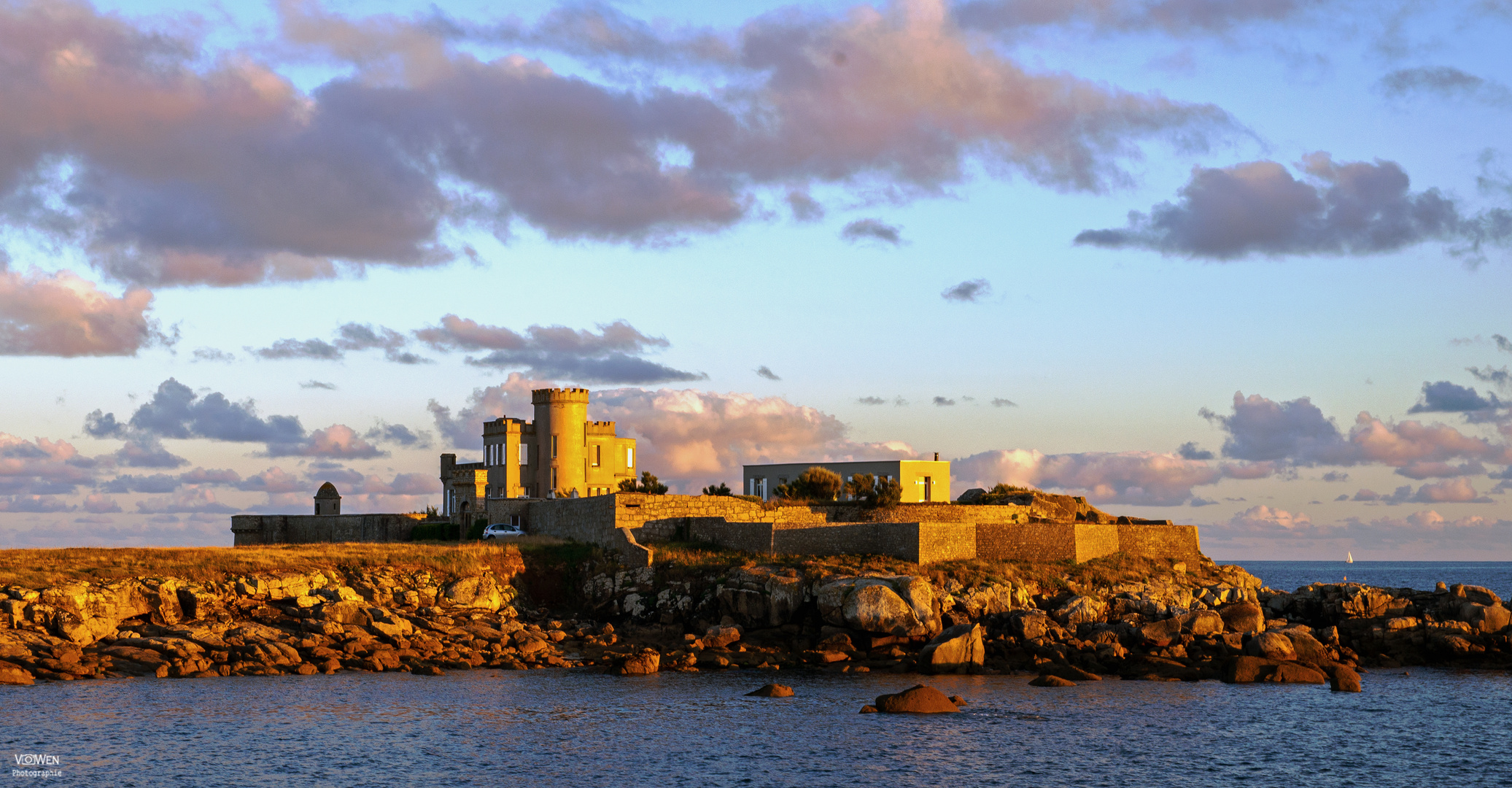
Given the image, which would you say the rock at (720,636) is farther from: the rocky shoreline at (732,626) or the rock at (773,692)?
the rock at (773,692)

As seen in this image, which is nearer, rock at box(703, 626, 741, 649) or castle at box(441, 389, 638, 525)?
rock at box(703, 626, 741, 649)

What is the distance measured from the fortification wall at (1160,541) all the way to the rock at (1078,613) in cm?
976

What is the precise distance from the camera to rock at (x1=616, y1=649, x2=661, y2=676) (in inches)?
1817

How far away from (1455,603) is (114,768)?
52807 mm

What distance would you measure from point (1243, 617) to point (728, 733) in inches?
1107

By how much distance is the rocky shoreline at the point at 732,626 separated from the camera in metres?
45.3

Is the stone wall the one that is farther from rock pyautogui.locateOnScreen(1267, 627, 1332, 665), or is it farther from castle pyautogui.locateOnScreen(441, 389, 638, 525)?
rock pyautogui.locateOnScreen(1267, 627, 1332, 665)

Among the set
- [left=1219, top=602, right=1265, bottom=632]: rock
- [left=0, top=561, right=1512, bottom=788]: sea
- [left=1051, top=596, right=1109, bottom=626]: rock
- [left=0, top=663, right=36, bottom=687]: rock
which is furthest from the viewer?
[left=1219, top=602, right=1265, bottom=632]: rock

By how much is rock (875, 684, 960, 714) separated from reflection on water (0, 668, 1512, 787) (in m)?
0.80

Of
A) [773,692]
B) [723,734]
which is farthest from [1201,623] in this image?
[723,734]

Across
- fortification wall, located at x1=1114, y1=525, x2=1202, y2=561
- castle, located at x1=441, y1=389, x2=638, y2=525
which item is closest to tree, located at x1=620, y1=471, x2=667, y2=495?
castle, located at x1=441, y1=389, x2=638, y2=525

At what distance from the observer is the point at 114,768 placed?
29.8 metres

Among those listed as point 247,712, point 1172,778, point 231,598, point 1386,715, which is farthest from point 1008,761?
point 231,598

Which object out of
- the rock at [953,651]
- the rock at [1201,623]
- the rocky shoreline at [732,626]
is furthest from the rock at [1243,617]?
the rock at [953,651]
